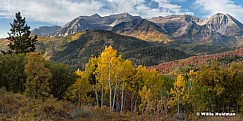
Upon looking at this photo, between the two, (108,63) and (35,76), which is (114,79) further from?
(35,76)

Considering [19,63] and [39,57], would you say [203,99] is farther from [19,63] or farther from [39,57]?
[19,63]

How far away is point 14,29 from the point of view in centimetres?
5616

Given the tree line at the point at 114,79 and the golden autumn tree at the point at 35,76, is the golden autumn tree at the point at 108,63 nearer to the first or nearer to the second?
the tree line at the point at 114,79

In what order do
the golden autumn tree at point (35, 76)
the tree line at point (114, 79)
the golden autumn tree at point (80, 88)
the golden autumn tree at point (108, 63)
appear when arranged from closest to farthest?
the golden autumn tree at point (35, 76) → the golden autumn tree at point (108, 63) → the tree line at point (114, 79) → the golden autumn tree at point (80, 88)

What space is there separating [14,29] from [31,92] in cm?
2407

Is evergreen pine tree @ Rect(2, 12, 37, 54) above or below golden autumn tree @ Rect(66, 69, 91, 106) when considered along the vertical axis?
above

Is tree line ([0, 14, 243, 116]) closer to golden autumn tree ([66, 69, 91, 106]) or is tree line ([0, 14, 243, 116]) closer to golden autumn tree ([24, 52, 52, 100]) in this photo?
golden autumn tree ([66, 69, 91, 106])

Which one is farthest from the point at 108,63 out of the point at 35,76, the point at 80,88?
the point at 80,88

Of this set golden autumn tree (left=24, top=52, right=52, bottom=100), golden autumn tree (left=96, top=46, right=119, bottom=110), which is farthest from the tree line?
golden autumn tree (left=24, top=52, right=52, bottom=100)

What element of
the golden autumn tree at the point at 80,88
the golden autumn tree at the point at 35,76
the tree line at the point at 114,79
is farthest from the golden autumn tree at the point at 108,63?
the golden autumn tree at the point at 35,76

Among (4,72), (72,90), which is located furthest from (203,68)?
(4,72)

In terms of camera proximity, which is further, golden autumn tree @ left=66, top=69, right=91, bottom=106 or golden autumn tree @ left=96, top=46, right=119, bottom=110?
golden autumn tree @ left=66, top=69, right=91, bottom=106

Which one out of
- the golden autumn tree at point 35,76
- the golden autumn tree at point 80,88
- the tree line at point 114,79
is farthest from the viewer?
the golden autumn tree at point 80,88

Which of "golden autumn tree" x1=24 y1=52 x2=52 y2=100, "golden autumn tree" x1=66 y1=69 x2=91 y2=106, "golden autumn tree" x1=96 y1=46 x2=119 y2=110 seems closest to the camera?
"golden autumn tree" x1=24 y1=52 x2=52 y2=100
